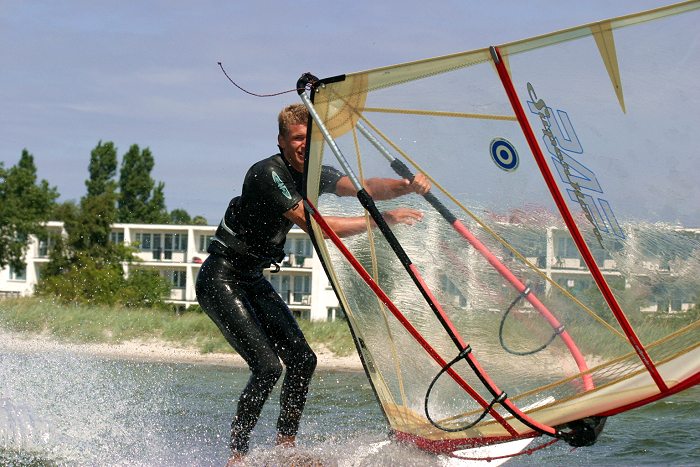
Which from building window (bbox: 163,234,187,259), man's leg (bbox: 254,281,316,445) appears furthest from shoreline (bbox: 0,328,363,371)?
building window (bbox: 163,234,187,259)

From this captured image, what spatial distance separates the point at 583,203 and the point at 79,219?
42038 mm

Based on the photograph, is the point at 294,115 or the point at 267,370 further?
the point at 267,370

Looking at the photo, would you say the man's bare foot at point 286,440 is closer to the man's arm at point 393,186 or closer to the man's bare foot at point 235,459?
the man's bare foot at point 235,459

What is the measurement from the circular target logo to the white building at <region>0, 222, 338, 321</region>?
120ft

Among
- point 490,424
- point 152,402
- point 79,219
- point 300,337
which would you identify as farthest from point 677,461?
point 79,219

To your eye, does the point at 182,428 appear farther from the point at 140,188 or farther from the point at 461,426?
the point at 140,188

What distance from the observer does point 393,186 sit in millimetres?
5164

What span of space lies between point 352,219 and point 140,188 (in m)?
69.1

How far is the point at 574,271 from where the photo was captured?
4793 millimetres

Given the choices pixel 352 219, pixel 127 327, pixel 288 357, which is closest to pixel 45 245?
pixel 127 327

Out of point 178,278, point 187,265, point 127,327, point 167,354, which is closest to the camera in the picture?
point 167,354

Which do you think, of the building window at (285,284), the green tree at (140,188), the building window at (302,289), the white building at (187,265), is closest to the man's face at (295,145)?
the white building at (187,265)

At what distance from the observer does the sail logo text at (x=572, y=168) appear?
4.48m

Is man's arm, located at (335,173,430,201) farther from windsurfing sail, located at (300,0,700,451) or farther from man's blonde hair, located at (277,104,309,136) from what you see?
man's blonde hair, located at (277,104,309,136)
